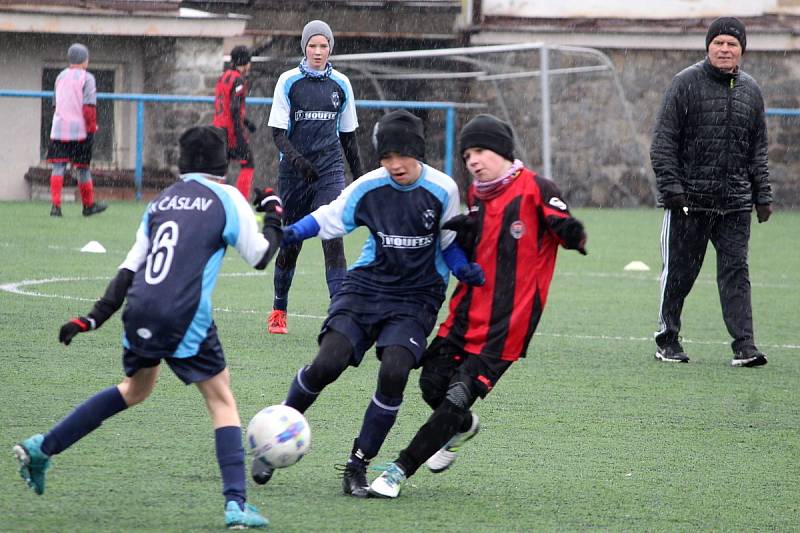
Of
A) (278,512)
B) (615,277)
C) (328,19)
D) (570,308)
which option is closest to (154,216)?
(278,512)

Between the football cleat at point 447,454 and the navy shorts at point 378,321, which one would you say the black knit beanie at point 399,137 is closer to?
the navy shorts at point 378,321

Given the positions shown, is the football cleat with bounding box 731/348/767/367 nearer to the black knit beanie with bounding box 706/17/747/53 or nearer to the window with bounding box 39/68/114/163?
the black knit beanie with bounding box 706/17/747/53

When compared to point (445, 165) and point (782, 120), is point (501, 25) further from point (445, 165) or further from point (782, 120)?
point (782, 120)

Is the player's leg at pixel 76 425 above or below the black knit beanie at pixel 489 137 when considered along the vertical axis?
below

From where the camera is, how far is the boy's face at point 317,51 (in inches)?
375

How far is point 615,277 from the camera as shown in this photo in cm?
1417

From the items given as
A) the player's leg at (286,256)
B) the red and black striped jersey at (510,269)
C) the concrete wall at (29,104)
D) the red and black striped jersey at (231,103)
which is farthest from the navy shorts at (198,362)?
the concrete wall at (29,104)

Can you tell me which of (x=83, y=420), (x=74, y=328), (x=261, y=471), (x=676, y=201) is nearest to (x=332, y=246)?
(x=676, y=201)

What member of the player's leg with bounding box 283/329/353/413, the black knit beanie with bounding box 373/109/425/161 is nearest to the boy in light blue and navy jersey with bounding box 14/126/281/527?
the player's leg with bounding box 283/329/353/413

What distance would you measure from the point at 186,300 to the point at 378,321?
3.12 ft

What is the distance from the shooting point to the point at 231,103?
1834 centimetres

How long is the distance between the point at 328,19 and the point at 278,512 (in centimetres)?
2073

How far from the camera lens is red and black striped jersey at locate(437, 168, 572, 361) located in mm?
5535

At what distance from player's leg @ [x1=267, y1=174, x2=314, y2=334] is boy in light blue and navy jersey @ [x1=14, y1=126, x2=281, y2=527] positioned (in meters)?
4.44
